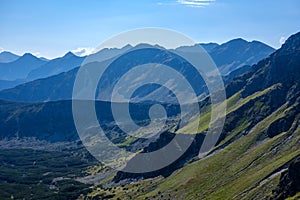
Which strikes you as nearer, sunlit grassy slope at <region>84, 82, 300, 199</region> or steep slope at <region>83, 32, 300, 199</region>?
steep slope at <region>83, 32, 300, 199</region>

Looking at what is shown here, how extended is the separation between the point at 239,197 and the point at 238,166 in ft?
113

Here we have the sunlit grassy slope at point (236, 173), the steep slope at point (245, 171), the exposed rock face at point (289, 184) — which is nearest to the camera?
the exposed rock face at point (289, 184)

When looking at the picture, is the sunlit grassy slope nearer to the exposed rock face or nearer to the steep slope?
the steep slope

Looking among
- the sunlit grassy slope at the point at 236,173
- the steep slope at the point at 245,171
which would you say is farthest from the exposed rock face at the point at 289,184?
the sunlit grassy slope at the point at 236,173

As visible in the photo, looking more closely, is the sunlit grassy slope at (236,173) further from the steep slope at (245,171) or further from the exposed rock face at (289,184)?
the exposed rock face at (289,184)

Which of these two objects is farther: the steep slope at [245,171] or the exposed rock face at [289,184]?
the steep slope at [245,171]

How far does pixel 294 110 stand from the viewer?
19612 cm

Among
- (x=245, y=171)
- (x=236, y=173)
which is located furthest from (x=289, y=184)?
(x=236, y=173)

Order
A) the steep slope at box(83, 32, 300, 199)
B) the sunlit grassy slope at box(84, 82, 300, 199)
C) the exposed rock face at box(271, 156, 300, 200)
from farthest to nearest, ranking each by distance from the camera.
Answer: the sunlit grassy slope at box(84, 82, 300, 199)
the steep slope at box(83, 32, 300, 199)
the exposed rock face at box(271, 156, 300, 200)

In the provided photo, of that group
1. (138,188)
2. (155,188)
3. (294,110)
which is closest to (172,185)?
(155,188)

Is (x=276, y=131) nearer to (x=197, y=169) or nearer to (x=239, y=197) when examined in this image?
(x=197, y=169)

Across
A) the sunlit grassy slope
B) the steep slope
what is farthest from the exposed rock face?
the sunlit grassy slope

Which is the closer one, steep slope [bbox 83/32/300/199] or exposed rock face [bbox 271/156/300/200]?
exposed rock face [bbox 271/156/300/200]

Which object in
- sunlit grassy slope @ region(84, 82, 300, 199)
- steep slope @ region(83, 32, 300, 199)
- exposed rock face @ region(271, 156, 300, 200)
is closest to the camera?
exposed rock face @ region(271, 156, 300, 200)
